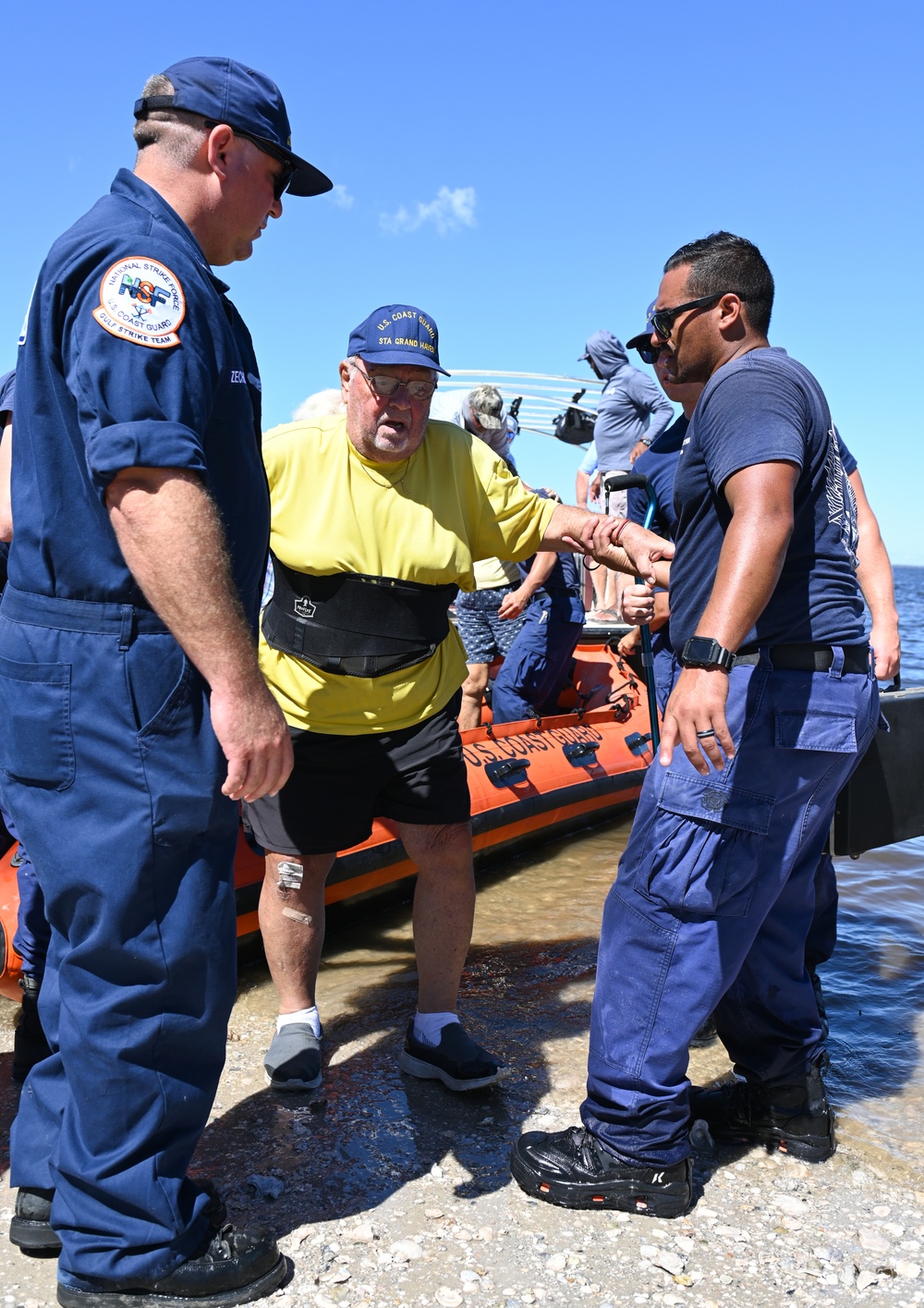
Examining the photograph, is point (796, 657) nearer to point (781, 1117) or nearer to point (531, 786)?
point (781, 1117)

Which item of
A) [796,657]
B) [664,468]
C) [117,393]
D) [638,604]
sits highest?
[664,468]

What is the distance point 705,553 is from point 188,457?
1147mm

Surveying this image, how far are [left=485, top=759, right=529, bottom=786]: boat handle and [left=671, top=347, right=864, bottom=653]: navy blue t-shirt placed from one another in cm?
273

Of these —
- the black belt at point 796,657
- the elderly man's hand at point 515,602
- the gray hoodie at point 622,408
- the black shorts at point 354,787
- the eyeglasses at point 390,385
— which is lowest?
the black shorts at point 354,787

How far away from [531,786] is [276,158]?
11.8ft

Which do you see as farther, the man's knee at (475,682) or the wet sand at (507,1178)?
the man's knee at (475,682)

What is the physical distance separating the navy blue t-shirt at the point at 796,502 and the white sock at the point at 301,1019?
1527 mm

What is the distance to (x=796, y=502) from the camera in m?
2.30

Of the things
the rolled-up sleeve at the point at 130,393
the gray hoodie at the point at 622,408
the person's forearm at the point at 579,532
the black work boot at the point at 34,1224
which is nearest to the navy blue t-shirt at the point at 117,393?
the rolled-up sleeve at the point at 130,393

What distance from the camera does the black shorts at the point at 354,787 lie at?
2959mm

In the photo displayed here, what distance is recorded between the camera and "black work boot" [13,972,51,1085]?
298 centimetres

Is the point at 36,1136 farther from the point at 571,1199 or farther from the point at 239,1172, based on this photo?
the point at 571,1199

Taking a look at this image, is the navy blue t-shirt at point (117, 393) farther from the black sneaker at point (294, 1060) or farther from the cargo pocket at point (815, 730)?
the black sneaker at point (294, 1060)

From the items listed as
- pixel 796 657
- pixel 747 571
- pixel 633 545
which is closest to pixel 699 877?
pixel 796 657
